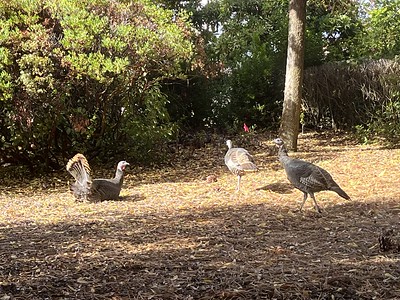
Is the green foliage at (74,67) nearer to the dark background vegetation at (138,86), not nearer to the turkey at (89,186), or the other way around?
the dark background vegetation at (138,86)

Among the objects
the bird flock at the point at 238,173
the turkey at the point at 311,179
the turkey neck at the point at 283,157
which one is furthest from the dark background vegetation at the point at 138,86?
the turkey at the point at 311,179

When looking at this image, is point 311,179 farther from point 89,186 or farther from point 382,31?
point 382,31

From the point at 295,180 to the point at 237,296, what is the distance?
2.97 meters

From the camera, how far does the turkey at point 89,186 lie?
6973mm

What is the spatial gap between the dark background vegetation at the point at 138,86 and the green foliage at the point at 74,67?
0.02m

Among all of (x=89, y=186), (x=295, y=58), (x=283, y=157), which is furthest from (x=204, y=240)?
(x=295, y=58)

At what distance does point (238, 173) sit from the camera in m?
7.45

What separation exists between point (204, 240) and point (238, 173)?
8.90ft

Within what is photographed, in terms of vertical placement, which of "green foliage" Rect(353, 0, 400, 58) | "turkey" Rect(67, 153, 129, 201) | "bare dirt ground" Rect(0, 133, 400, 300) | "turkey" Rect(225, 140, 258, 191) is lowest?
"bare dirt ground" Rect(0, 133, 400, 300)

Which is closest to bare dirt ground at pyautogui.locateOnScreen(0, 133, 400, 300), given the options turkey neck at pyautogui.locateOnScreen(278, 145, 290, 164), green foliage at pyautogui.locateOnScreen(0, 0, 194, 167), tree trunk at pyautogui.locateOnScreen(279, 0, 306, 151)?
turkey neck at pyautogui.locateOnScreen(278, 145, 290, 164)

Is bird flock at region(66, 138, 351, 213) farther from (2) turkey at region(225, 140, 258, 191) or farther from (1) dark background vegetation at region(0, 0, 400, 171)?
(1) dark background vegetation at region(0, 0, 400, 171)

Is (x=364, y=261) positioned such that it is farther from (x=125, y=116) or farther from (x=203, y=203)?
(x=125, y=116)

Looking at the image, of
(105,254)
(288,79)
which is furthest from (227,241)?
(288,79)

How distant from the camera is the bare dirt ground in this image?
3.46 m
